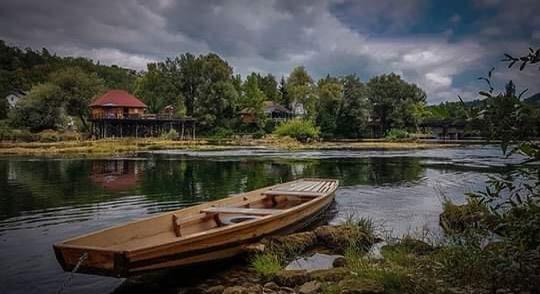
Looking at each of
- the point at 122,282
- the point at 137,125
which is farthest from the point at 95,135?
the point at 122,282

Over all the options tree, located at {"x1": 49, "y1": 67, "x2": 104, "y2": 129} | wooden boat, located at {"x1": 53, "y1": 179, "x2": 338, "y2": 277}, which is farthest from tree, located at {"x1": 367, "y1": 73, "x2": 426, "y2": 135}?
wooden boat, located at {"x1": 53, "y1": 179, "x2": 338, "y2": 277}

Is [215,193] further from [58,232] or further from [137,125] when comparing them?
[137,125]

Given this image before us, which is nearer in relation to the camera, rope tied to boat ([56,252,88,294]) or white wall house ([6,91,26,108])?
rope tied to boat ([56,252,88,294])

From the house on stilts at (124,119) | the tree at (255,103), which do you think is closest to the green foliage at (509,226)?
the house on stilts at (124,119)

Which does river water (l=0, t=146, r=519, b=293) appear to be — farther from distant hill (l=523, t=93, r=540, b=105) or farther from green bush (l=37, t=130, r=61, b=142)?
green bush (l=37, t=130, r=61, b=142)

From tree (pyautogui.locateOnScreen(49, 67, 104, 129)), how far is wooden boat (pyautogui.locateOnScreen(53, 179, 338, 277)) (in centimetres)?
6426

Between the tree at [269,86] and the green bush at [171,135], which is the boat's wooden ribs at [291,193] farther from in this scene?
the tree at [269,86]

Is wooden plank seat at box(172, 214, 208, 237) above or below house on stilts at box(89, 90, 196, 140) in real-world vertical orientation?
below

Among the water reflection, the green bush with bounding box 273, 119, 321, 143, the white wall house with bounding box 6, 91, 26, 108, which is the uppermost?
the white wall house with bounding box 6, 91, 26, 108

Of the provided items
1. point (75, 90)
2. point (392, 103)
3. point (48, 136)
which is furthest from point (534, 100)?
point (392, 103)

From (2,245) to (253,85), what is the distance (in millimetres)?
76120

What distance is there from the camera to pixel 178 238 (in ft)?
23.1

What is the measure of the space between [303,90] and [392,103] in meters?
17.1

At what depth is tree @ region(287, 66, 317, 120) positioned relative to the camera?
266 ft
